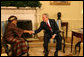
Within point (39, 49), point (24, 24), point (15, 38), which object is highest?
point (24, 24)

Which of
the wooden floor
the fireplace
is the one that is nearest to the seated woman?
the wooden floor

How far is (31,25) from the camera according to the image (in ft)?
20.1

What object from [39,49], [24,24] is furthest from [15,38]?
[24,24]

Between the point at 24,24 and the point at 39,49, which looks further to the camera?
the point at 24,24

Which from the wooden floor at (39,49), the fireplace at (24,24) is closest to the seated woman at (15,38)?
the wooden floor at (39,49)

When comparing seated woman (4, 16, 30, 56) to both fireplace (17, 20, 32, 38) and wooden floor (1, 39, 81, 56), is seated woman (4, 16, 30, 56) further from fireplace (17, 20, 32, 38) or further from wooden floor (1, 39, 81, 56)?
fireplace (17, 20, 32, 38)

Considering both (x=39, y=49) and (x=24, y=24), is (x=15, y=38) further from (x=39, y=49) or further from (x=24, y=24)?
(x=24, y=24)

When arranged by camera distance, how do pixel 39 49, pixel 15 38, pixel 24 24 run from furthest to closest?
pixel 24 24 → pixel 39 49 → pixel 15 38

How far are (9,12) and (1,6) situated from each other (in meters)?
0.36

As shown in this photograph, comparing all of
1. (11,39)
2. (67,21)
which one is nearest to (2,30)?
(11,39)

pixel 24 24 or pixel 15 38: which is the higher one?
pixel 24 24

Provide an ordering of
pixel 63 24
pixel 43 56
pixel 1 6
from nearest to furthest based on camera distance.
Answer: pixel 43 56 → pixel 1 6 → pixel 63 24

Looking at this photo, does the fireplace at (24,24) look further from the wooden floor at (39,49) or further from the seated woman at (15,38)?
the seated woman at (15,38)

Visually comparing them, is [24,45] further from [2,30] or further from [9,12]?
[9,12]
